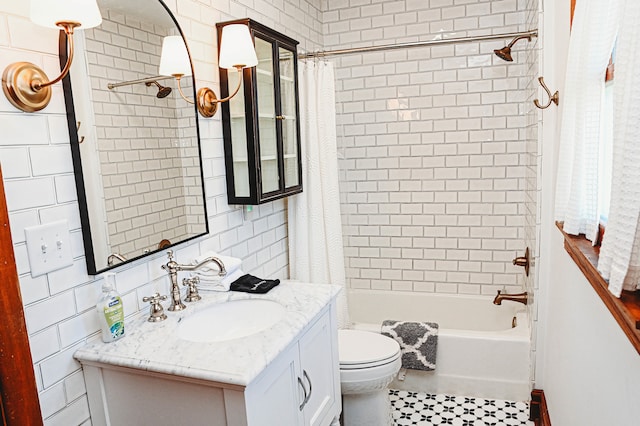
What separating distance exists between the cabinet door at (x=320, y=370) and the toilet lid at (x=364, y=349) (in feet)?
0.82

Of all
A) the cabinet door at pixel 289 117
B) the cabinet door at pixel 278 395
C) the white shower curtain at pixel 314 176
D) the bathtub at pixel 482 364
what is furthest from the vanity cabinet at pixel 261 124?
the bathtub at pixel 482 364

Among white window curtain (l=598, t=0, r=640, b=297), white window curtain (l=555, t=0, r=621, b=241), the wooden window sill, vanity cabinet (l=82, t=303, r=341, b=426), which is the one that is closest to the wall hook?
white window curtain (l=555, t=0, r=621, b=241)

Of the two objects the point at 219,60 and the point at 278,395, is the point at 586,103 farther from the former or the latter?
the point at 219,60

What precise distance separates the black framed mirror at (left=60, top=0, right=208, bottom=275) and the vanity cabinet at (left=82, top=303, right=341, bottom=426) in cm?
38

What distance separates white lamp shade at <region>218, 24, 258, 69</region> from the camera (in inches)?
77.3

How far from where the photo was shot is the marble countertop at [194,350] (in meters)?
1.27

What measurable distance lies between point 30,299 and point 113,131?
0.60 m

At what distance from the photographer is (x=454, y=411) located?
2635 millimetres

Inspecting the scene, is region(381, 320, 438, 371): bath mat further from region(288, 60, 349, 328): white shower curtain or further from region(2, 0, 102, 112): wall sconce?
region(2, 0, 102, 112): wall sconce

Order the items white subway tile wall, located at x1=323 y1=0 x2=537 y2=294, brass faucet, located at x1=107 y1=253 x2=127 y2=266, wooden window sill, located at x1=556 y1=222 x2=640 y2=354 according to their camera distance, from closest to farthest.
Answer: wooden window sill, located at x1=556 y1=222 x2=640 y2=354
brass faucet, located at x1=107 y1=253 x2=127 y2=266
white subway tile wall, located at x1=323 y1=0 x2=537 y2=294

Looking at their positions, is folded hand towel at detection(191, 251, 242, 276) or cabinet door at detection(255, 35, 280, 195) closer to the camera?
folded hand towel at detection(191, 251, 242, 276)

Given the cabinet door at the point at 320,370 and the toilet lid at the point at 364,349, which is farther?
the toilet lid at the point at 364,349

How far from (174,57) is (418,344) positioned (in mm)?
2055

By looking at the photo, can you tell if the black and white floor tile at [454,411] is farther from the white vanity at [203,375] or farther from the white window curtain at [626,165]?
the white window curtain at [626,165]
